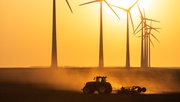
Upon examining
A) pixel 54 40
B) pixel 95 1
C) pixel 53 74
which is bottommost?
pixel 53 74

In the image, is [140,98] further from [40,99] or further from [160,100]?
[40,99]

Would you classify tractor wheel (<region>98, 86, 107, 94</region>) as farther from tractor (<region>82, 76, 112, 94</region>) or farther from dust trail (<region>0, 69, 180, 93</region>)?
dust trail (<region>0, 69, 180, 93</region>)

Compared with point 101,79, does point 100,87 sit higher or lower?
lower

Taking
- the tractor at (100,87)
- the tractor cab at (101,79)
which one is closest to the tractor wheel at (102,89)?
the tractor at (100,87)

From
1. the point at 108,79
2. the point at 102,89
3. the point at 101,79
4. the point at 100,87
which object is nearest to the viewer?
the point at 102,89

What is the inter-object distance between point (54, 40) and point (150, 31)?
5563 centimetres

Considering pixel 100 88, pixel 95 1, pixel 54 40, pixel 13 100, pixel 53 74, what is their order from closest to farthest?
1. pixel 13 100
2. pixel 100 88
3. pixel 54 40
4. pixel 95 1
5. pixel 53 74

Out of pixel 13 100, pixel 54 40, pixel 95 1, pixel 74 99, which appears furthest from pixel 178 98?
pixel 95 1

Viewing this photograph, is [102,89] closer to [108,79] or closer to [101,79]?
[101,79]

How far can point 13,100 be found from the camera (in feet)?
117

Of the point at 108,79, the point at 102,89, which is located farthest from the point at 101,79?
the point at 108,79

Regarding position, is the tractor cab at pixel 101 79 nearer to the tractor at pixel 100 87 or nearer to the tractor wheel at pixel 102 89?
the tractor at pixel 100 87

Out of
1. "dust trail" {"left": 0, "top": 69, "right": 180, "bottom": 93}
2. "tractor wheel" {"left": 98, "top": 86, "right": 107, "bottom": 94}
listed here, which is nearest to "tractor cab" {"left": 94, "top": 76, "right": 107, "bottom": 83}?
"tractor wheel" {"left": 98, "top": 86, "right": 107, "bottom": 94}

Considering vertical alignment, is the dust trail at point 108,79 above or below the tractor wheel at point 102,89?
below
